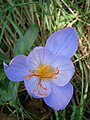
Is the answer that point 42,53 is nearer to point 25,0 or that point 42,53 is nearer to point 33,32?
point 33,32

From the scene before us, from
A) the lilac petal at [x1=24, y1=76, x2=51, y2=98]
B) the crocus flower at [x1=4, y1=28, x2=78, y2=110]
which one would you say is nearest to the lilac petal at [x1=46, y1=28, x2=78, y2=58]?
the crocus flower at [x1=4, y1=28, x2=78, y2=110]

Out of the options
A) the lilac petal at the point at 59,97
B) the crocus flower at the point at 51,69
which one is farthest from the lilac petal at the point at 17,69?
the lilac petal at the point at 59,97

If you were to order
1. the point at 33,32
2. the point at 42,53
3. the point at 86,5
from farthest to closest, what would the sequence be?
1. the point at 86,5
2. the point at 33,32
3. the point at 42,53

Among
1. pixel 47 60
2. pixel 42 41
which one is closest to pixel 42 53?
pixel 47 60

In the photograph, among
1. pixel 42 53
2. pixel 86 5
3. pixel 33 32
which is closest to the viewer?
pixel 42 53

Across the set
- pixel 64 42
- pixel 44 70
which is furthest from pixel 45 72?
pixel 64 42

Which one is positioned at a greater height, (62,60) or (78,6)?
(78,6)

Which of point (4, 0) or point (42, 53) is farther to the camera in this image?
point (4, 0)
